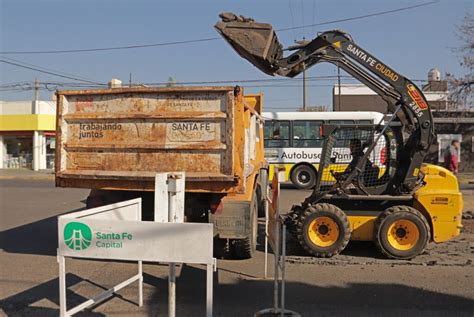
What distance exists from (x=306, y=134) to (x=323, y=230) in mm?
12205

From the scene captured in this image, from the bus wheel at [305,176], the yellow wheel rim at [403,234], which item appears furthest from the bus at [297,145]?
the yellow wheel rim at [403,234]

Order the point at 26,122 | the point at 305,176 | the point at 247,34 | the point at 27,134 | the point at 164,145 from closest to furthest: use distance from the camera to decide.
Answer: the point at 164,145, the point at 247,34, the point at 305,176, the point at 26,122, the point at 27,134

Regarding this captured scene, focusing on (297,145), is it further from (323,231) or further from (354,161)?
(323,231)

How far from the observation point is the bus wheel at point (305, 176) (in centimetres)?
1981

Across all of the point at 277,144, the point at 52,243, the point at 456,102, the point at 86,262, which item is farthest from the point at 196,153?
the point at 456,102

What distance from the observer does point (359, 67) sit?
8.27m

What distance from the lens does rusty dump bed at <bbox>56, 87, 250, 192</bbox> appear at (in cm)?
678

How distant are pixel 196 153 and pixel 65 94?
2192 millimetres

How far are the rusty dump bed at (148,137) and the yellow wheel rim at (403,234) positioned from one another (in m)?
2.62

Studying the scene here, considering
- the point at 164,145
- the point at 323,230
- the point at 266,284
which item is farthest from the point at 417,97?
the point at 164,145

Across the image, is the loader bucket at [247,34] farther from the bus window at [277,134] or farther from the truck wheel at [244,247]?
the bus window at [277,134]

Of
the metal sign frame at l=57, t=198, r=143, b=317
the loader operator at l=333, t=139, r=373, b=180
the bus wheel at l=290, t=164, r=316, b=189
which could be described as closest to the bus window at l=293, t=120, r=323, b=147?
the bus wheel at l=290, t=164, r=316, b=189

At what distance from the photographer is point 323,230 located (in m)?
7.96

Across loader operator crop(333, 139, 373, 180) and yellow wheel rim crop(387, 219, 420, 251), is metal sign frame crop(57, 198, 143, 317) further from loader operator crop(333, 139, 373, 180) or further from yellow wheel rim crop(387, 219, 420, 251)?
yellow wheel rim crop(387, 219, 420, 251)
